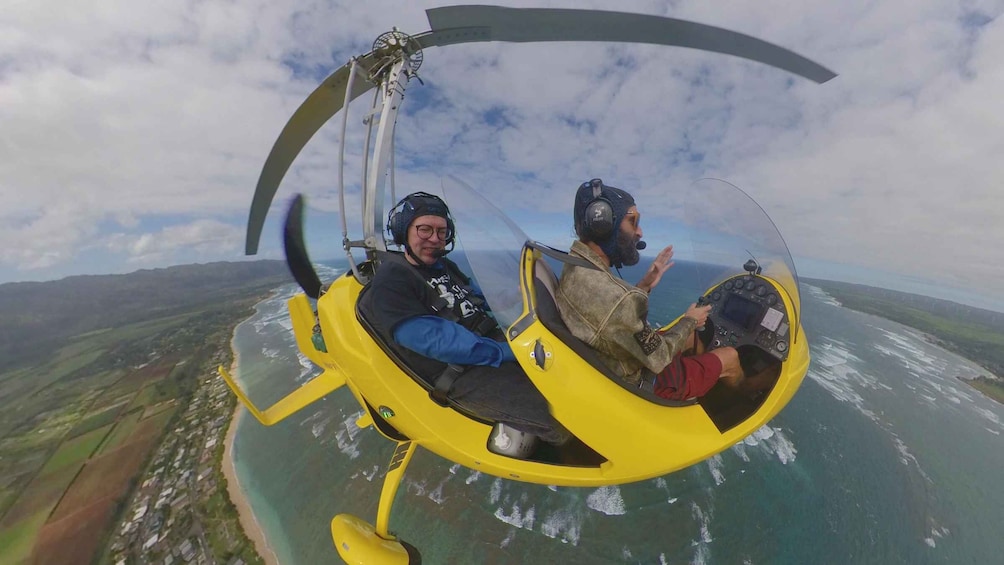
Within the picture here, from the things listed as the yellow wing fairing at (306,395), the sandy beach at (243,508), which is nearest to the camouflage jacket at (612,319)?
the yellow wing fairing at (306,395)

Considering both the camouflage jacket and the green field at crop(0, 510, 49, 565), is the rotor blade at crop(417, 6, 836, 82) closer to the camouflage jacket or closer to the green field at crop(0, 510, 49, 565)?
the camouflage jacket

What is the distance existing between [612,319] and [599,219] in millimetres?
592

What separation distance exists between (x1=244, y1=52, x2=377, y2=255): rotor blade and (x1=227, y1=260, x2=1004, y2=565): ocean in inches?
421

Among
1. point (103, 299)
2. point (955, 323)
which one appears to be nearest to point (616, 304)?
point (955, 323)

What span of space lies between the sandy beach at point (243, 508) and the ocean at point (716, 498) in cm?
25

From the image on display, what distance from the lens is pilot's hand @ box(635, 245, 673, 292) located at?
2.25m

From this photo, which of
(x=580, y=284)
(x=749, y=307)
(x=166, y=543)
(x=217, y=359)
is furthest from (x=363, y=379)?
(x=217, y=359)

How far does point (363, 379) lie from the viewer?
92.0 inches

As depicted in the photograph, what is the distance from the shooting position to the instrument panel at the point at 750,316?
267 centimetres

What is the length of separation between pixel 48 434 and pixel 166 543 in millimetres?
23802

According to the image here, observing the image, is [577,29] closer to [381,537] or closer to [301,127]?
[301,127]

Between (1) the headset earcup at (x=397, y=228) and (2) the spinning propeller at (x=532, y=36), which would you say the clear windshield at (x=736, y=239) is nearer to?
(2) the spinning propeller at (x=532, y=36)

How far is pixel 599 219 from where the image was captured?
6.06ft

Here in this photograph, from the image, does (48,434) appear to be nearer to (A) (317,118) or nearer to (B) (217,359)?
(B) (217,359)
